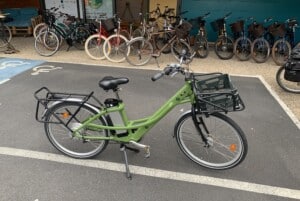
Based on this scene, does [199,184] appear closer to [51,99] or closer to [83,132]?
[83,132]

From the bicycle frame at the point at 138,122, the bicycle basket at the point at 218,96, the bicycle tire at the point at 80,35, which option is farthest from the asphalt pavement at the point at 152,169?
the bicycle tire at the point at 80,35

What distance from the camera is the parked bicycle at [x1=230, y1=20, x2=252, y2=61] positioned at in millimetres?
6641

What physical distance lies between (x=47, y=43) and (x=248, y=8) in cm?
572

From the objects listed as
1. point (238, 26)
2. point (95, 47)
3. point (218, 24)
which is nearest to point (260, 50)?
point (238, 26)

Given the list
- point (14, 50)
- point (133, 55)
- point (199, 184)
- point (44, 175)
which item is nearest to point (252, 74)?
point (133, 55)

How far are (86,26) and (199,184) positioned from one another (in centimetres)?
595

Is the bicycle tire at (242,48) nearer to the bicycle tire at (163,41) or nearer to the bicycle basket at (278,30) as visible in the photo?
the bicycle basket at (278,30)

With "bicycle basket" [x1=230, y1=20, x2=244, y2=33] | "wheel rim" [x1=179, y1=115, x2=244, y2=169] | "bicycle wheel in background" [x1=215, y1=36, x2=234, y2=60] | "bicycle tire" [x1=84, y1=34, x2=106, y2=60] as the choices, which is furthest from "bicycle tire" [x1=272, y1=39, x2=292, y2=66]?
"wheel rim" [x1=179, y1=115, x2=244, y2=169]

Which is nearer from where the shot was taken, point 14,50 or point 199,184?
point 199,184

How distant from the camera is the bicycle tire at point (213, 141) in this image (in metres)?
2.55

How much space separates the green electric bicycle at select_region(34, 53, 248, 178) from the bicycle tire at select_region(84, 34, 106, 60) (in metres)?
3.98

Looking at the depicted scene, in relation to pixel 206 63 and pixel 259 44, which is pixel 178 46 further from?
pixel 259 44

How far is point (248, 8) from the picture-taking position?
7.59m

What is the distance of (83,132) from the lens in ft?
9.29
